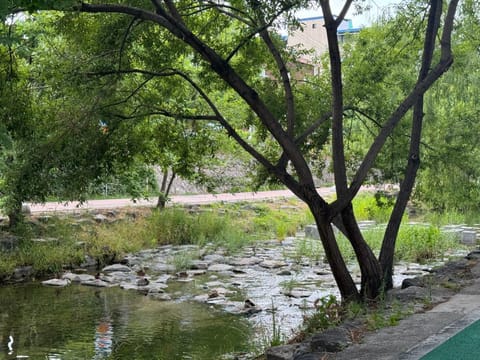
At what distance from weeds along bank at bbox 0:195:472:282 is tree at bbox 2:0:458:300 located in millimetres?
2486

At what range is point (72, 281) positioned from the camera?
1289 cm

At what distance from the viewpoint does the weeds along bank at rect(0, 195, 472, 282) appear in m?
13.7

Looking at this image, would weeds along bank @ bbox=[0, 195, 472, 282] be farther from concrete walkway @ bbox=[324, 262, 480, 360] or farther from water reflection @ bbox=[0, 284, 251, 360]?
concrete walkway @ bbox=[324, 262, 480, 360]

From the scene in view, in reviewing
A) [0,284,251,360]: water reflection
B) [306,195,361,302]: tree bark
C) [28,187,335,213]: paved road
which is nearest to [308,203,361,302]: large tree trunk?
[306,195,361,302]: tree bark

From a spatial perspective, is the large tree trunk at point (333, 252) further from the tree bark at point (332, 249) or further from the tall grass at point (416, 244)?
the tall grass at point (416, 244)

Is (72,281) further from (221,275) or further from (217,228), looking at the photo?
(217,228)

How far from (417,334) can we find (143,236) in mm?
12185

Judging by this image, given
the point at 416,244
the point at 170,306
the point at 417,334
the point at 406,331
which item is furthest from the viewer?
the point at 416,244

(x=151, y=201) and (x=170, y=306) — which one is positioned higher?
(x=151, y=201)

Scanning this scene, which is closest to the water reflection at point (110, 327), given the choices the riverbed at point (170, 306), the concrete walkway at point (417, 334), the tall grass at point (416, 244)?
the riverbed at point (170, 306)

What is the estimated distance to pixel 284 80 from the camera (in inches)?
338

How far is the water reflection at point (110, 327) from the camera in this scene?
27.3 feet

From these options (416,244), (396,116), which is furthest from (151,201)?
(396,116)

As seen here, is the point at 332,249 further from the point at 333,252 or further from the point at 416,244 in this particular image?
the point at 416,244
